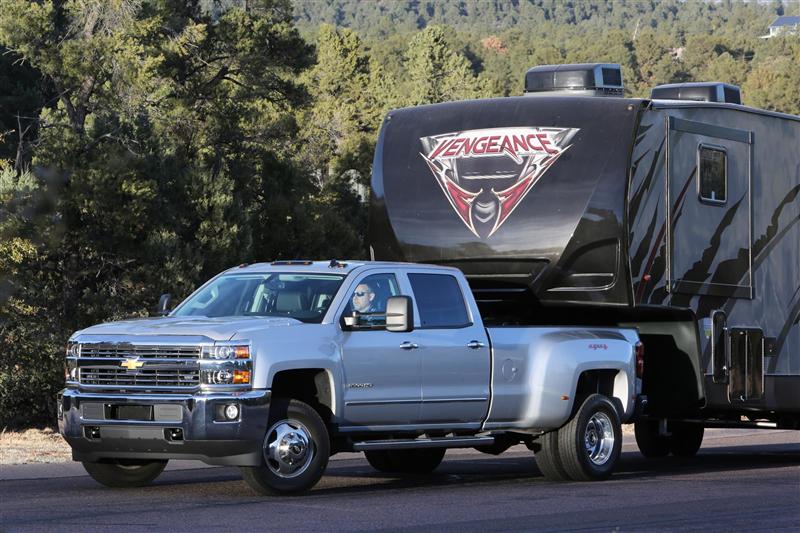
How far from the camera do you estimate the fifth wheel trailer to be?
14500 millimetres

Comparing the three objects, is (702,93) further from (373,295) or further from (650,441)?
(373,295)

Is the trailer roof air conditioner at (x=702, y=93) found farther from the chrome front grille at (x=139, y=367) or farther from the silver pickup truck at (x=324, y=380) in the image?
the chrome front grille at (x=139, y=367)

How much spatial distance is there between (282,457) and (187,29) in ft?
91.6

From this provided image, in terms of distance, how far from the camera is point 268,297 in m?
12.7

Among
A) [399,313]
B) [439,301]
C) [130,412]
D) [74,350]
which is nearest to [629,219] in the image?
[439,301]

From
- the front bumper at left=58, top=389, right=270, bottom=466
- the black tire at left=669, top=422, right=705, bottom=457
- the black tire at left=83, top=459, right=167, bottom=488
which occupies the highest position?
the front bumper at left=58, top=389, right=270, bottom=466

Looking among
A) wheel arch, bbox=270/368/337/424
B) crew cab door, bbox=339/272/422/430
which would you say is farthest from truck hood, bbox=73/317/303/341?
crew cab door, bbox=339/272/422/430

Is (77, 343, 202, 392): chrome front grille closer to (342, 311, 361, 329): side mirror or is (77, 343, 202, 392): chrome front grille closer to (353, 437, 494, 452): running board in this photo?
(342, 311, 361, 329): side mirror

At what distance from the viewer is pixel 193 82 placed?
38.5 meters

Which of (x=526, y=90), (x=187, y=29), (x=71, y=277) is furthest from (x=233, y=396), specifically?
(x=187, y=29)

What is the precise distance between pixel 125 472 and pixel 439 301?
3156 mm

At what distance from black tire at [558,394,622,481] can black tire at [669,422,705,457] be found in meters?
4.19

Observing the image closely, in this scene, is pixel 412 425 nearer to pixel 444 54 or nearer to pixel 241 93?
pixel 241 93

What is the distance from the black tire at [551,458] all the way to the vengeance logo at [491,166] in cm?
228
